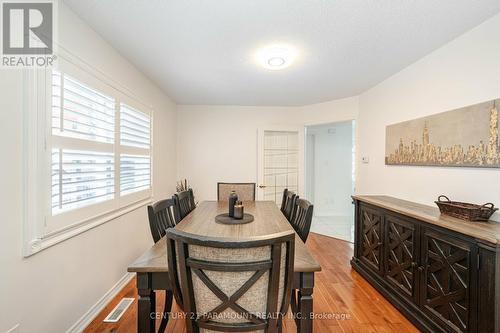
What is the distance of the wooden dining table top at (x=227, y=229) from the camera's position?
48.7 inches

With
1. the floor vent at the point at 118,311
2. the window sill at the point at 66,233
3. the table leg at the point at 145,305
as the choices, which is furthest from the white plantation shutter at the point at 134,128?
the table leg at the point at 145,305

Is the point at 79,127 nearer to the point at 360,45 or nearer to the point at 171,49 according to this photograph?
the point at 171,49

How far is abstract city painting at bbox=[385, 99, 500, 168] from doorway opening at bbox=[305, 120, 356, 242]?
3.00 m

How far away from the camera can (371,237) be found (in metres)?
2.65

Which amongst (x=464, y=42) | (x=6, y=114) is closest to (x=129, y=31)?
(x=6, y=114)


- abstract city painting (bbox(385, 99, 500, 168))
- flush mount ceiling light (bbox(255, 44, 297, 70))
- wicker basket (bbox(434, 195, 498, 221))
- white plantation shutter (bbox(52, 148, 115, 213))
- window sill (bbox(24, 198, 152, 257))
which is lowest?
window sill (bbox(24, 198, 152, 257))

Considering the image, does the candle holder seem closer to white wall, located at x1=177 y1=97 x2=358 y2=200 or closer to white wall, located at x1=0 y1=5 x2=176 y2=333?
white wall, located at x1=0 y1=5 x2=176 y2=333

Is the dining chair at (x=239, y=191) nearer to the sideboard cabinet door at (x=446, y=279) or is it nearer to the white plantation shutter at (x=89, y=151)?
the white plantation shutter at (x=89, y=151)

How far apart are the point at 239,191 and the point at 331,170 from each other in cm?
Answer: 328

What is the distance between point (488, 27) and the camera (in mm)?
1776

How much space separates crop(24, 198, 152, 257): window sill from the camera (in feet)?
4.70

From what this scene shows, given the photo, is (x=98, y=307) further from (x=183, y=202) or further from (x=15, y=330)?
(x=183, y=202)

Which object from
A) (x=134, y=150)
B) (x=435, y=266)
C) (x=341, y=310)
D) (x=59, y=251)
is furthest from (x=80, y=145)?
(x=435, y=266)

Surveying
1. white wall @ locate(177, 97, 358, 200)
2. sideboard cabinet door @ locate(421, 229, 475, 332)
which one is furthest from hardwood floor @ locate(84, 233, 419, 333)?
white wall @ locate(177, 97, 358, 200)
